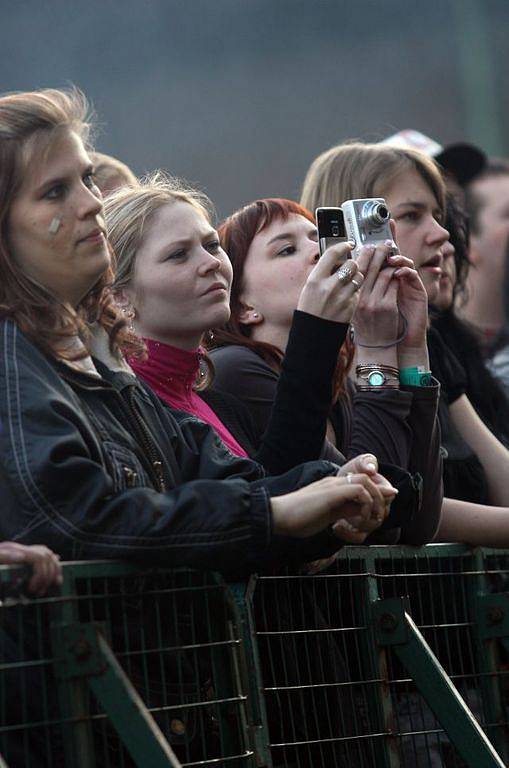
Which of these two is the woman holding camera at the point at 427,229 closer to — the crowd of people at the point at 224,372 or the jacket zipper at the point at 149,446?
the crowd of people at the point at 224,372

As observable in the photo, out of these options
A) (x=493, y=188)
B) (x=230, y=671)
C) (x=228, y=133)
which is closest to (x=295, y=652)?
(x=230, y=671)

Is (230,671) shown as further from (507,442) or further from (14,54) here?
(14,54)

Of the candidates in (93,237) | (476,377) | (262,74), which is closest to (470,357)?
(476,377)

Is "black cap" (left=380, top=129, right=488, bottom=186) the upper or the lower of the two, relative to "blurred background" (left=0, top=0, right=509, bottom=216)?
lower

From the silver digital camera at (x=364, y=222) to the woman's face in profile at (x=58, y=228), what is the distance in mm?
820

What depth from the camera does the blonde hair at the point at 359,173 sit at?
14.9ft

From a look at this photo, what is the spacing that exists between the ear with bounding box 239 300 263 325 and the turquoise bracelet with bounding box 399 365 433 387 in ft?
1.53

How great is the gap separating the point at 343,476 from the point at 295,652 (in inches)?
16.0

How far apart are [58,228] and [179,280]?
649 mm

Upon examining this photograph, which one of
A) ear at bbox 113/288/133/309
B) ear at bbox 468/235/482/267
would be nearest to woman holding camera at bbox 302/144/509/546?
ear at bbox 113/288/133/309

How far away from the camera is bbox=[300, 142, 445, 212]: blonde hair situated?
4.53 meters

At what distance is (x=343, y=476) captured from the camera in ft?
9.75

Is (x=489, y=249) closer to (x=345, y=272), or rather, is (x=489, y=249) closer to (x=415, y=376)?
(x=415, y=376)

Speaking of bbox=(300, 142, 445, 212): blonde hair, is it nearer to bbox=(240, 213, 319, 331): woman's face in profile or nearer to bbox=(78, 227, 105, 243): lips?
bbox=(240, 213, 319, 331): woman's face in profile
